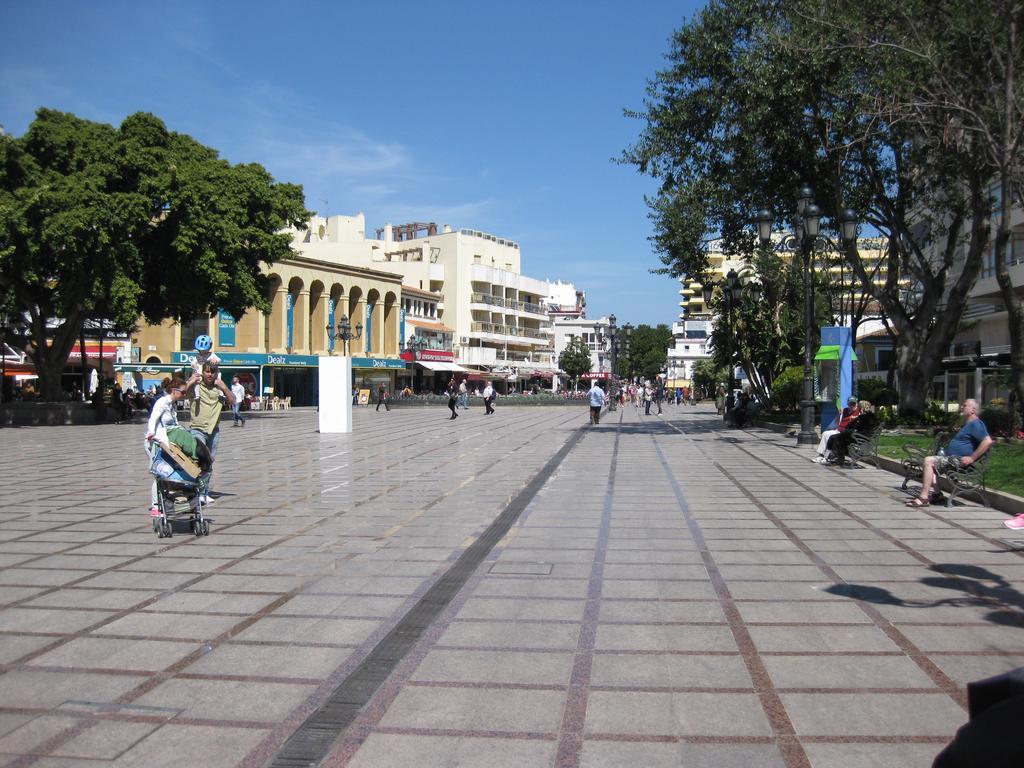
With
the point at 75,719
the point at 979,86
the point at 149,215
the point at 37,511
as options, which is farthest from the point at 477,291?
the point at 75,719

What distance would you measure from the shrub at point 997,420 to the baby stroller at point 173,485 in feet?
52.1

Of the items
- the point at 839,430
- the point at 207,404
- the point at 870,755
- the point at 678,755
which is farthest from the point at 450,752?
the point at 839,430

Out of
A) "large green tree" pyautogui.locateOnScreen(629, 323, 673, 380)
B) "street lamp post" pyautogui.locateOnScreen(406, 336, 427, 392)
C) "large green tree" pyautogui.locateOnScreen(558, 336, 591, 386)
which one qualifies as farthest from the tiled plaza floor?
"large green tree" pyautogui.locateOnScreen(629, 323, 673, 380)

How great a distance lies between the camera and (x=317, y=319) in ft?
198

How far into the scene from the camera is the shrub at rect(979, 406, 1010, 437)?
18.0m

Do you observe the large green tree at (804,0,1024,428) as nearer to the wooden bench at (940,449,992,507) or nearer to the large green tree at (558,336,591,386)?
the wooden bench at (940,449,992,507)

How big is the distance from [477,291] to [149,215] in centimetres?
5254

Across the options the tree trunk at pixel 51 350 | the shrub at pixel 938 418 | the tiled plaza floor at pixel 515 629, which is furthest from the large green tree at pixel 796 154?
the tree trunk at pixel 51 350

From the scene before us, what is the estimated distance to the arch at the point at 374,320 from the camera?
64.7 metres

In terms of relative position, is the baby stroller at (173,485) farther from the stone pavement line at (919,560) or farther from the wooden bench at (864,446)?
the wooden bench at (864,446)

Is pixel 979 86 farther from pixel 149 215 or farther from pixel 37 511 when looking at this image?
pixel 149 215

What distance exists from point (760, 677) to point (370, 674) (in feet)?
6.70

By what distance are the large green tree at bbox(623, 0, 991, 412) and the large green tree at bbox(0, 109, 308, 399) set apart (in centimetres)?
1520

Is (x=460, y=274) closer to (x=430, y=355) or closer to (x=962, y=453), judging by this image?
(x=430, y=355)
